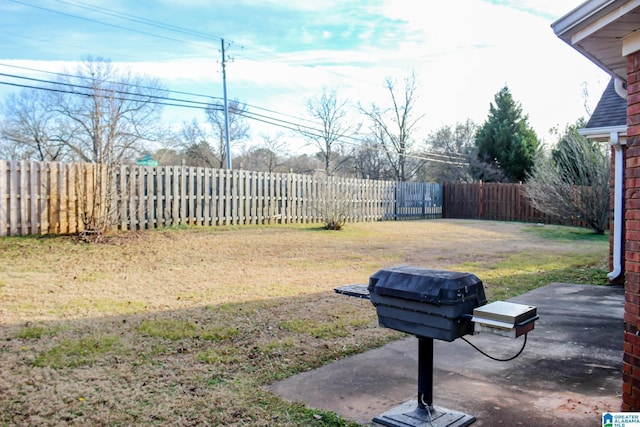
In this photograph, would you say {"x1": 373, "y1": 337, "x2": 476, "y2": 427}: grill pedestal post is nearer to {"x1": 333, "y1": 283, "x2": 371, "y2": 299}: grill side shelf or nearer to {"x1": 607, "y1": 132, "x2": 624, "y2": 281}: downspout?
{"x1": 333, "y1": 283, "x2": 371, "y2": 299}: grill side shelf

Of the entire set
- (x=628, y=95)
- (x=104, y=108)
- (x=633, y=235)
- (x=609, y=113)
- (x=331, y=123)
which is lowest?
(x=633, y=235)

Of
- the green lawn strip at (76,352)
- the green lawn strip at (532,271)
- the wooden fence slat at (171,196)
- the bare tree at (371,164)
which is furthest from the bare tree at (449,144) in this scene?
the green lawn strip at (76,352)

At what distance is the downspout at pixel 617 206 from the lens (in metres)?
7.32

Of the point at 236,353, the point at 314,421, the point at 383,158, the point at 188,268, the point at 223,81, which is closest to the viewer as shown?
the point at 314,421

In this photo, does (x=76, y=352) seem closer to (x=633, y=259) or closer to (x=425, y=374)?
(x=425, y=374)

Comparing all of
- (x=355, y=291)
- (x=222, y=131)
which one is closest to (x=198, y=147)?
(x=222, y=131)

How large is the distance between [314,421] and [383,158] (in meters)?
37.7

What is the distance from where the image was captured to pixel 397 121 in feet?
129

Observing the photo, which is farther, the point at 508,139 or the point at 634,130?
the point at 508,139

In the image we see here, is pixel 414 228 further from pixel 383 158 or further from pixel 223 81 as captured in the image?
pixel 383 158

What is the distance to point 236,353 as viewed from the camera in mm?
4195

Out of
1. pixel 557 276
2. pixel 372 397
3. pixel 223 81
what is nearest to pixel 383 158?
pixel 223 81

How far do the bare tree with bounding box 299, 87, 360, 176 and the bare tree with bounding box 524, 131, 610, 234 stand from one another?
22.7 metres

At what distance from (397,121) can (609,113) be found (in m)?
31.9
